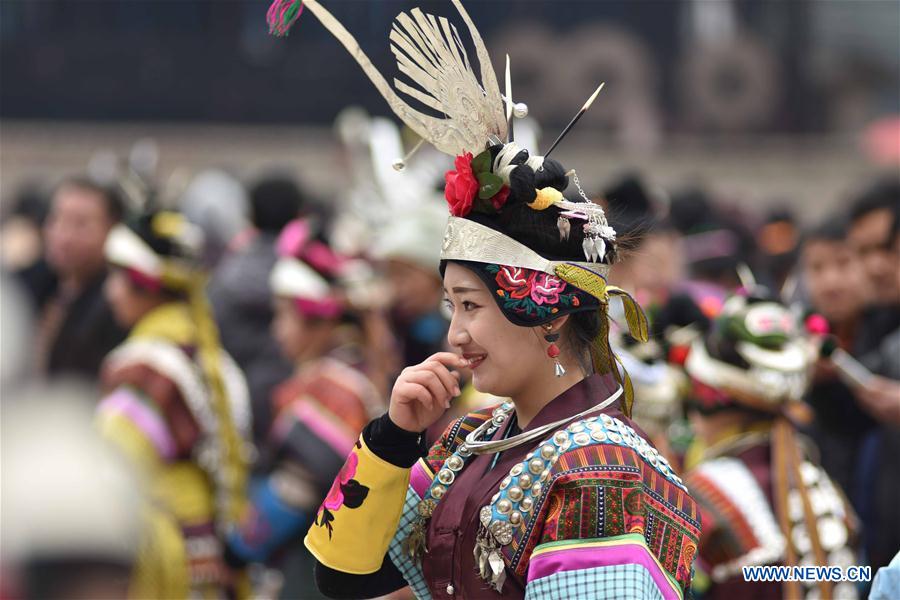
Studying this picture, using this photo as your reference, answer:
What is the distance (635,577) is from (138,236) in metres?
3.95

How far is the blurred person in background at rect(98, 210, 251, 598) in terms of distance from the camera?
5.61 m

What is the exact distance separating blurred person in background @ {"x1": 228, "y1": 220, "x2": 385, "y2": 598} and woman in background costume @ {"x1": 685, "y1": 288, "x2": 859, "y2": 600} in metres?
1.43

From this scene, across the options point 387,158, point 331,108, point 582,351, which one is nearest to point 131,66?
point 331,108

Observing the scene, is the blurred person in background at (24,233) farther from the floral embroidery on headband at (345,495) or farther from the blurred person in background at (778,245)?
the floral embroidery on headband at (345,495)

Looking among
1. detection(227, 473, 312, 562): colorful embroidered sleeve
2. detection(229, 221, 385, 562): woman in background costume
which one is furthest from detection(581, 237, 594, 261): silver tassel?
detection(227, 473, 312, 562): colorful embroidered sleeve

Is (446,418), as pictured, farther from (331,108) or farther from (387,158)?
(331,108)

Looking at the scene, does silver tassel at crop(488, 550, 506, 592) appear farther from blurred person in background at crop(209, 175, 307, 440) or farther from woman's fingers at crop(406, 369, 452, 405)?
blurred person in background at crop(209, 175, 307, 440)

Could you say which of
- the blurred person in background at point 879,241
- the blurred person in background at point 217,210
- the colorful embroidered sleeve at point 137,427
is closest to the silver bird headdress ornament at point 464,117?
the colorful embroidered sleeve at point 137,427

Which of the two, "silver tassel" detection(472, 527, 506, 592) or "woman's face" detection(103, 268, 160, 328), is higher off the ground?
"silver tassel" detection(472, 527, 506, 592)

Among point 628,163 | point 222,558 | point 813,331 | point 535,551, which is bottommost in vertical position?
point 628,163

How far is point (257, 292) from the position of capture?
7.82 meters

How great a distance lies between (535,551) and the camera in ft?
8.30

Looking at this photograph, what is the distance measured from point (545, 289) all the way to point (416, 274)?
3.17 meters

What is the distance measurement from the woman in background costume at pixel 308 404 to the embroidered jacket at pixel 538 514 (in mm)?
2547
